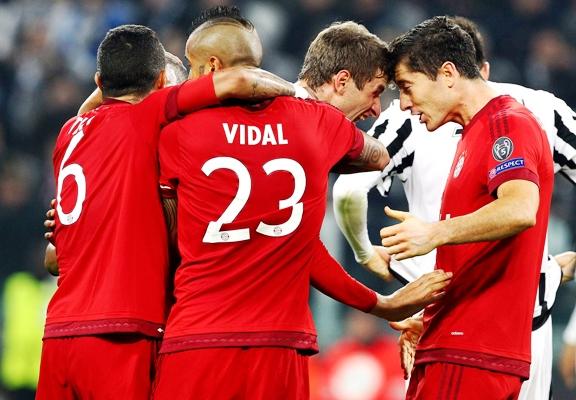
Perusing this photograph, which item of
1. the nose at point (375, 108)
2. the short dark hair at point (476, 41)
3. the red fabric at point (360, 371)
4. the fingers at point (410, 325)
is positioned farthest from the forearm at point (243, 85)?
the red fabric at point (360, 371)

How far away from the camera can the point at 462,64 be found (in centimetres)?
404

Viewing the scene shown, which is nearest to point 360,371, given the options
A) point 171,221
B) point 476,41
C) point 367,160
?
point 476,41

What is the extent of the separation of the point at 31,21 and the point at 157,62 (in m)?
5.92

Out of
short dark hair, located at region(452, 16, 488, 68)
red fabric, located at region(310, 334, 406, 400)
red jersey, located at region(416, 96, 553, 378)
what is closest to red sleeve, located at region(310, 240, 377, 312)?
red jersey, located at region(416, 96, 553, 378)

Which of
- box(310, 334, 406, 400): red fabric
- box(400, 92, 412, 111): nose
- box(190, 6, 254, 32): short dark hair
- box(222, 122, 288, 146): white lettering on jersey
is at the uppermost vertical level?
box(190, 6, 254, 32): short dark hair

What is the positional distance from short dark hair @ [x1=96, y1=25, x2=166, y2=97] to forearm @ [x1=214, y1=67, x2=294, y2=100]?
14.8 inches

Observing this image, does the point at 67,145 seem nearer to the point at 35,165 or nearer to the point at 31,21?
the point at 35,165

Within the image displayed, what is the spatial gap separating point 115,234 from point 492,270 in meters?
1.25

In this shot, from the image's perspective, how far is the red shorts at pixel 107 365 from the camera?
3801mm

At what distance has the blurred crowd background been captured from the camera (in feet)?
25.7

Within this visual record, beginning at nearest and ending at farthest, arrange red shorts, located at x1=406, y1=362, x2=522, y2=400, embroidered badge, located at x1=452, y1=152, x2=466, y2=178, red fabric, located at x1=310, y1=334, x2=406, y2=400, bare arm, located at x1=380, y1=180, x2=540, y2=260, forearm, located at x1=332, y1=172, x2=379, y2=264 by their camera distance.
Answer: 1. bare arm, located at x1=380, y1=180, x2=540, y2=260
2. red shorts, located at x1=406, y1=362, x2=522, y2=400
3. embroidered badge, located at x1=452, y1=152, x2=466, y2=178
4. forearm, located at x1=332, y1=172, x2=379, y2=264
5. red fabric, located at x1=310, y1=334, x2=406, y2=400

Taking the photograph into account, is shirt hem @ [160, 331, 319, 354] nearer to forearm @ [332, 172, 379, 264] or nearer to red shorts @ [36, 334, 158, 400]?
red shorts @ [36, 334, 158, 400]

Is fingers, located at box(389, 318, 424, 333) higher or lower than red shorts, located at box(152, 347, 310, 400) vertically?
higher

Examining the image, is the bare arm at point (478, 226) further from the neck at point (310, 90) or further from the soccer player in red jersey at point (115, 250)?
the neck at point (310, 90)
